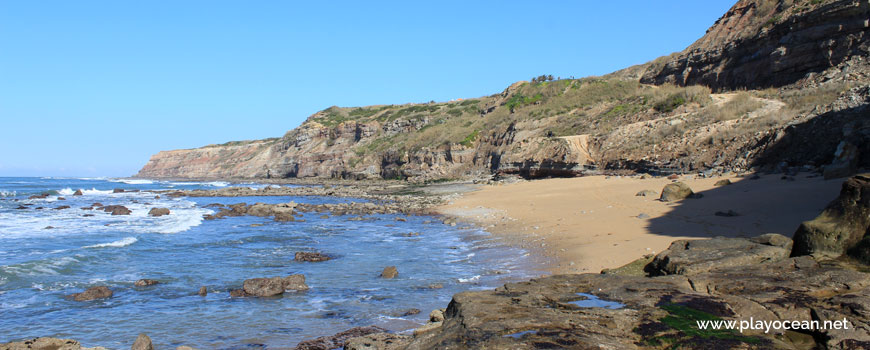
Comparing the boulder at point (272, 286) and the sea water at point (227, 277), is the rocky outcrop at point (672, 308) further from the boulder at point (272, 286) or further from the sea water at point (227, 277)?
the boulder at point (272, 286)

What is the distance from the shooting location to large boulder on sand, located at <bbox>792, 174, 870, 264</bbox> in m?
5.39

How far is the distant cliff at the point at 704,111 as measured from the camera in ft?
61.3

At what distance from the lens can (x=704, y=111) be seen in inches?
949

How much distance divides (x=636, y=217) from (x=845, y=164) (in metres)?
5.41

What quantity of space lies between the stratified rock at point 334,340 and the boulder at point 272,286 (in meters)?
2.78

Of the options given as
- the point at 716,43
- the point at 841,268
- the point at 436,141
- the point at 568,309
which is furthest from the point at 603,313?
the point at 436,141

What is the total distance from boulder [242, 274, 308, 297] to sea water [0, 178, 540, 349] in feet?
0.78

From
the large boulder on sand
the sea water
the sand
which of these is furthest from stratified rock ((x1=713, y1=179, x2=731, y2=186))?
the large boulder on sand

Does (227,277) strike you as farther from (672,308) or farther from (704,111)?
(704,111)

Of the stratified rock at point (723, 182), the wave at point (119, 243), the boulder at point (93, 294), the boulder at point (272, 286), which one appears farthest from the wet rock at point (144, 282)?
the stratified rock at point (723, 182)

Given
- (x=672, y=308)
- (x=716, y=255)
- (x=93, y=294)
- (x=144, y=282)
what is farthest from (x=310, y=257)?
(x=672, y=308)

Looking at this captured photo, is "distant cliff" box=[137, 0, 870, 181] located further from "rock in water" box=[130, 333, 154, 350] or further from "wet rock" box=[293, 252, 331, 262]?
"rock in water" box=[130, 333, 154, 350]

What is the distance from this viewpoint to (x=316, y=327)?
705 cm

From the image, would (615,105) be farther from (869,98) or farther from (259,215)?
(259,215)
